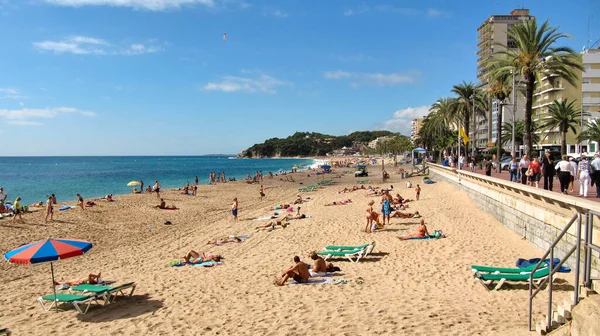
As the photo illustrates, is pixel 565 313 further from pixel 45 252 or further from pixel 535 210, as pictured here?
pixel 45 252

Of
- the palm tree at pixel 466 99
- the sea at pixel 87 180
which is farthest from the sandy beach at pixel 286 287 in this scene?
the sea at pixel 87 180

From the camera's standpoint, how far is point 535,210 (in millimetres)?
11289

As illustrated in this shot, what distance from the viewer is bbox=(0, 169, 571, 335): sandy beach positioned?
7105 millimetres

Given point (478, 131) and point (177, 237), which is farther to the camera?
point (478, 131)

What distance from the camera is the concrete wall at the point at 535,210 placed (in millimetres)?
8644

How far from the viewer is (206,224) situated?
68.7 feet

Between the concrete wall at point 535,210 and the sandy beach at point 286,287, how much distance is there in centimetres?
45

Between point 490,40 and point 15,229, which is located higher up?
point 490,40

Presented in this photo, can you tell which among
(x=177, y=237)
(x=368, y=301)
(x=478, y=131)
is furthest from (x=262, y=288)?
(x=478, y=131)

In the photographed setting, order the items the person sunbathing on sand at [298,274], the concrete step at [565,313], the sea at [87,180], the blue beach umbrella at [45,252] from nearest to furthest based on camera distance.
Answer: the concrete step at [565,313] → the blue beach umbrella at [45,252] → the person sunbathing on sand at [298,274] → the sea at [87,180]

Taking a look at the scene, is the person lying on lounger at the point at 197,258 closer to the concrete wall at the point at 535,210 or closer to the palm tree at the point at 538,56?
the concrete wall at the point at 535,210

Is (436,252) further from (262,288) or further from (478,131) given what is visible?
(478,131)

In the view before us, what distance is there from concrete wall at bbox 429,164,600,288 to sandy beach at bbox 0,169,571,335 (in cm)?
45

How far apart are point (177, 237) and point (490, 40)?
91214 millimetres
